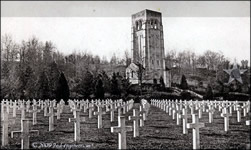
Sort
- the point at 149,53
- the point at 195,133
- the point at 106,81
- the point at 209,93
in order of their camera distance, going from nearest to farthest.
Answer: the point at 195,133, the point at 209,93, the point at 106,81, the point at 149,53

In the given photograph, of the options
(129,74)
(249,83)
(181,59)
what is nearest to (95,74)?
(129,74)

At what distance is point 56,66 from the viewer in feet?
74.0

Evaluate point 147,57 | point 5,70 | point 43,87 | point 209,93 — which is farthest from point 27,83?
point 209,93

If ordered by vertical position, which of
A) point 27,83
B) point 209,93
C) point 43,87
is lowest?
point 209,93

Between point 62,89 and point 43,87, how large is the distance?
1.56 metres

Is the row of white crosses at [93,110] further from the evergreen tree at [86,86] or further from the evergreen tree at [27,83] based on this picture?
the evergreen tree at [27,83]

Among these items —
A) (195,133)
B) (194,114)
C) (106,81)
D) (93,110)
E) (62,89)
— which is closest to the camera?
(195,133)

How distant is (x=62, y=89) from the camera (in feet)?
73.6

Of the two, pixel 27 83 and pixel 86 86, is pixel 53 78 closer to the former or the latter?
pixel 86 86

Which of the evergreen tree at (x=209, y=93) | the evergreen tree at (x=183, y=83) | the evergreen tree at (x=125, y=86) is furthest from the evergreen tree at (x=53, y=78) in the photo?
the evergreen tree at (x=209, y=93)

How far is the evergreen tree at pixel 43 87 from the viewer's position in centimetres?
2046

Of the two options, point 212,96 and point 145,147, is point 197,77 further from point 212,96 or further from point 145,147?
point 145,147

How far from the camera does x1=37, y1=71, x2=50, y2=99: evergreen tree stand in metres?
20.5

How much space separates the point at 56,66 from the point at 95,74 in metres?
3.17
